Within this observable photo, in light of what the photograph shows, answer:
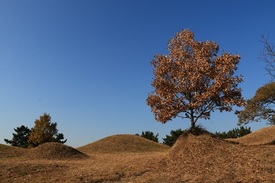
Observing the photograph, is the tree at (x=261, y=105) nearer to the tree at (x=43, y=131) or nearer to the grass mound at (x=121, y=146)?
the grass mound at (x=121, y=146)

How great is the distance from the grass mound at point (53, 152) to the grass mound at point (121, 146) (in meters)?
6.30

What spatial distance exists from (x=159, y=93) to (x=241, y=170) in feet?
29.5

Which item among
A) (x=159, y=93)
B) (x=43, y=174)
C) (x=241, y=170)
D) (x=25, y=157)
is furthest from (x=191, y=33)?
(x=25, y=157)

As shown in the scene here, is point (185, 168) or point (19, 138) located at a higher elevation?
point (19, 138)

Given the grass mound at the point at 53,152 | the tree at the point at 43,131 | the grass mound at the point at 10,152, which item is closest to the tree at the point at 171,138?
the tree at the point at 43,131

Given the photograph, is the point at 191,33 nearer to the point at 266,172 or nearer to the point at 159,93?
the point at 159,93

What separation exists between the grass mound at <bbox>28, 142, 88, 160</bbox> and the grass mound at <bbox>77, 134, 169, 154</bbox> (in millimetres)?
6299

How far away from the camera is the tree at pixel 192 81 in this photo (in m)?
18.3

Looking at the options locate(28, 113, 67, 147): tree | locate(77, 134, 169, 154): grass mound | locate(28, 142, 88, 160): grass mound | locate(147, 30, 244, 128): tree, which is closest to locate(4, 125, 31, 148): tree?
Answer: locate(28, 113, 67, 147): tree

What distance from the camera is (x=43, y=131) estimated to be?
4009 centimetres

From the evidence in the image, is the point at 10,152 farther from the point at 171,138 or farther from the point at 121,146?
the point at 171,138

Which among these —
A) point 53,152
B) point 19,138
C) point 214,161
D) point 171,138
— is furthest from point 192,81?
point 19,138

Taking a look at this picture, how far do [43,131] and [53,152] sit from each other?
63.0 ft

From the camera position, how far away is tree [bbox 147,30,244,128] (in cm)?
1830
